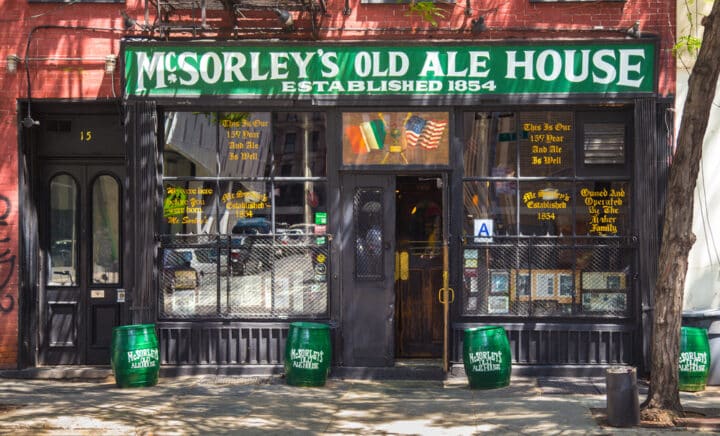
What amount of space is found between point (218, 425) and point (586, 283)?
5180 mm

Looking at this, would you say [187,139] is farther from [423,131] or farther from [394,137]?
[423,131]

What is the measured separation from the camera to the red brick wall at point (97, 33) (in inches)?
462

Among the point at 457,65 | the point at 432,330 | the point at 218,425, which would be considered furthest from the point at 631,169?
the point at 218,425

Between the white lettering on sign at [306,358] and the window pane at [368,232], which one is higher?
the window pane at [368,232]

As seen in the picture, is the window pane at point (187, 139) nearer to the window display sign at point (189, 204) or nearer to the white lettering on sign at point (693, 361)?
the window display sign at point (189, 204)

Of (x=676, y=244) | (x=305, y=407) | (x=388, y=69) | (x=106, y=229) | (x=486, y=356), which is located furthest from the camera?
(x=106, y=229)

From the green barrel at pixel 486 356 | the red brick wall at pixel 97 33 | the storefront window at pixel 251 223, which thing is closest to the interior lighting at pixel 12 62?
the red brick wall at pixel 97 33

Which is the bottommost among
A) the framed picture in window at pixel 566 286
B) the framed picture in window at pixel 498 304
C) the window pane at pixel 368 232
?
the framed picture in window at pixel 498 304

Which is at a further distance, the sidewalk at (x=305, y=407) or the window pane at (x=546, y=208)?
the window pane at (x=546, y=208)

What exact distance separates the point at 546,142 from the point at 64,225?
6.61m

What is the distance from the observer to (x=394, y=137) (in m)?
11.8

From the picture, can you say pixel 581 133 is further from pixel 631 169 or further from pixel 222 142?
pixel 222 142

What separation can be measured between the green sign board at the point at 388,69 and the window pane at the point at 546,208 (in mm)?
1232

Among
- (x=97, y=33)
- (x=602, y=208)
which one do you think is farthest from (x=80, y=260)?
(x=602, y=208)
